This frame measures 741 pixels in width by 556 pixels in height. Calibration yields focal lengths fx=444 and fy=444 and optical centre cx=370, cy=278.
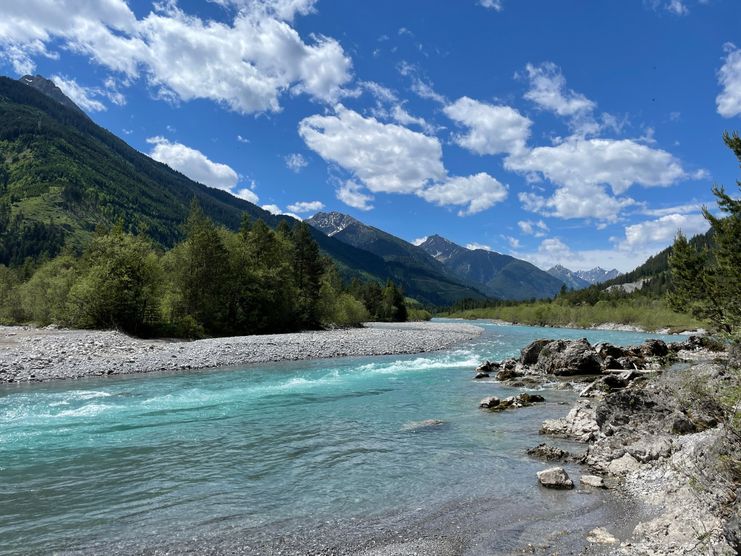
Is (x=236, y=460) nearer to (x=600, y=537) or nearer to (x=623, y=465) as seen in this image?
(x=600, y=537)

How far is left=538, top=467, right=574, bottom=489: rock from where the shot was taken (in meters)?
9.93

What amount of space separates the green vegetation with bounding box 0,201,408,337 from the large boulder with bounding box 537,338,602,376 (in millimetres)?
37273

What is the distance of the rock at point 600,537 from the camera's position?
7.38 metres

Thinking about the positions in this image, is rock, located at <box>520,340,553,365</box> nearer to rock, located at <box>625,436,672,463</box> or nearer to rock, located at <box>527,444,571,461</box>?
rock, located at <box>527,444,571,461</box>

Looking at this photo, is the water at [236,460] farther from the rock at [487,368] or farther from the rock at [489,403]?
the rock at [487,368]

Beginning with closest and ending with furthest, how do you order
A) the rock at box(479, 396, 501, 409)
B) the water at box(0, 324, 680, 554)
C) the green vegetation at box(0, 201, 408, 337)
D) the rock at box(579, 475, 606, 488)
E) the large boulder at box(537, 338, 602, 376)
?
the water at box(0, 324, 680, 554), the rock at box(579, 475, 606, 488), the rock at box(479, 396, 501, 409), the large boulder at box(537, 338, 602, 376), the green vegetation at box(0, 201, 408, 337)

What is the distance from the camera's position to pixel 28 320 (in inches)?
2376

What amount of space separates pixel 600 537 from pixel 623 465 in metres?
4.07

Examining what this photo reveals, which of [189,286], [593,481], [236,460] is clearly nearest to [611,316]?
[189,286]

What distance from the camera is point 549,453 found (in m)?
→ 12.3

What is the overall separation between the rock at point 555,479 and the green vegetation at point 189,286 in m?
44.5

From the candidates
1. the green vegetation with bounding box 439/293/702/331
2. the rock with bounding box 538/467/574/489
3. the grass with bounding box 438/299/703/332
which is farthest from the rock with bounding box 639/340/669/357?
the green vegetation with bounding box 439/293/702/331

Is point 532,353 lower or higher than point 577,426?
higher

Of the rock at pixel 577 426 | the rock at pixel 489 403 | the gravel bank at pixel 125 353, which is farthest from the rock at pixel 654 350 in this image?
the rock at pixel 577 426
